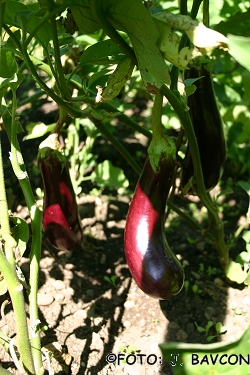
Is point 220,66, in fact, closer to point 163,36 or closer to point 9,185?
point 9,185

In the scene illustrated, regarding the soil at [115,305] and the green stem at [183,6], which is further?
the soil at [115,305]

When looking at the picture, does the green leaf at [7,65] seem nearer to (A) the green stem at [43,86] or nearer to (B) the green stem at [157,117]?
(A) the green stem at [43,86]

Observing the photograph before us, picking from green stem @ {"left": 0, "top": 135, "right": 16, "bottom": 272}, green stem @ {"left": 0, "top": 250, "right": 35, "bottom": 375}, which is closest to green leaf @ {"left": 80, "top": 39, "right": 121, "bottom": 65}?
green stem @ {"left": 0, "top": 135, "right": 16, "bottom": 272}

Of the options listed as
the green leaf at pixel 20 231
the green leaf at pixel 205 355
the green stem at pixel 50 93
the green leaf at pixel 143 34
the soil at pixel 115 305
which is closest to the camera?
the green leaf at pixel 205 355

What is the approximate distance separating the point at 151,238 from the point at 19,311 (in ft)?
0.81

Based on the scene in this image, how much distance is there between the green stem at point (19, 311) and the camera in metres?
0.71

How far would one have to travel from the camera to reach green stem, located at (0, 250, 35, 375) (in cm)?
71

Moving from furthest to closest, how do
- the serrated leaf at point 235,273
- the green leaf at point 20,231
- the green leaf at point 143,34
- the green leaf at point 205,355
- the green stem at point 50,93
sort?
1. the serrated leaf at point 235,273
2. the green leaf at point 20,231
3. the green stem at point 50,93
4. the green leaf at point 143,34
5. the green leaf at point 205,355

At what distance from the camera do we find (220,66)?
1.77 m

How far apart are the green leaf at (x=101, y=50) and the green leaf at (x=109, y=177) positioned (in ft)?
2.48

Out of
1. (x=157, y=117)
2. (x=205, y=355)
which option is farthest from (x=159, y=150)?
(x=205, y=355)

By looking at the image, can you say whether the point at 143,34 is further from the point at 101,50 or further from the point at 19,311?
the point at 19,311

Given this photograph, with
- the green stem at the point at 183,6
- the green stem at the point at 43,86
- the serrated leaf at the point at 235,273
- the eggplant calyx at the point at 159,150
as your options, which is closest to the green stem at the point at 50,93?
the green stem at the point at 43,86

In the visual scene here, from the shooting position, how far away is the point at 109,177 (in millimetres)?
1538
